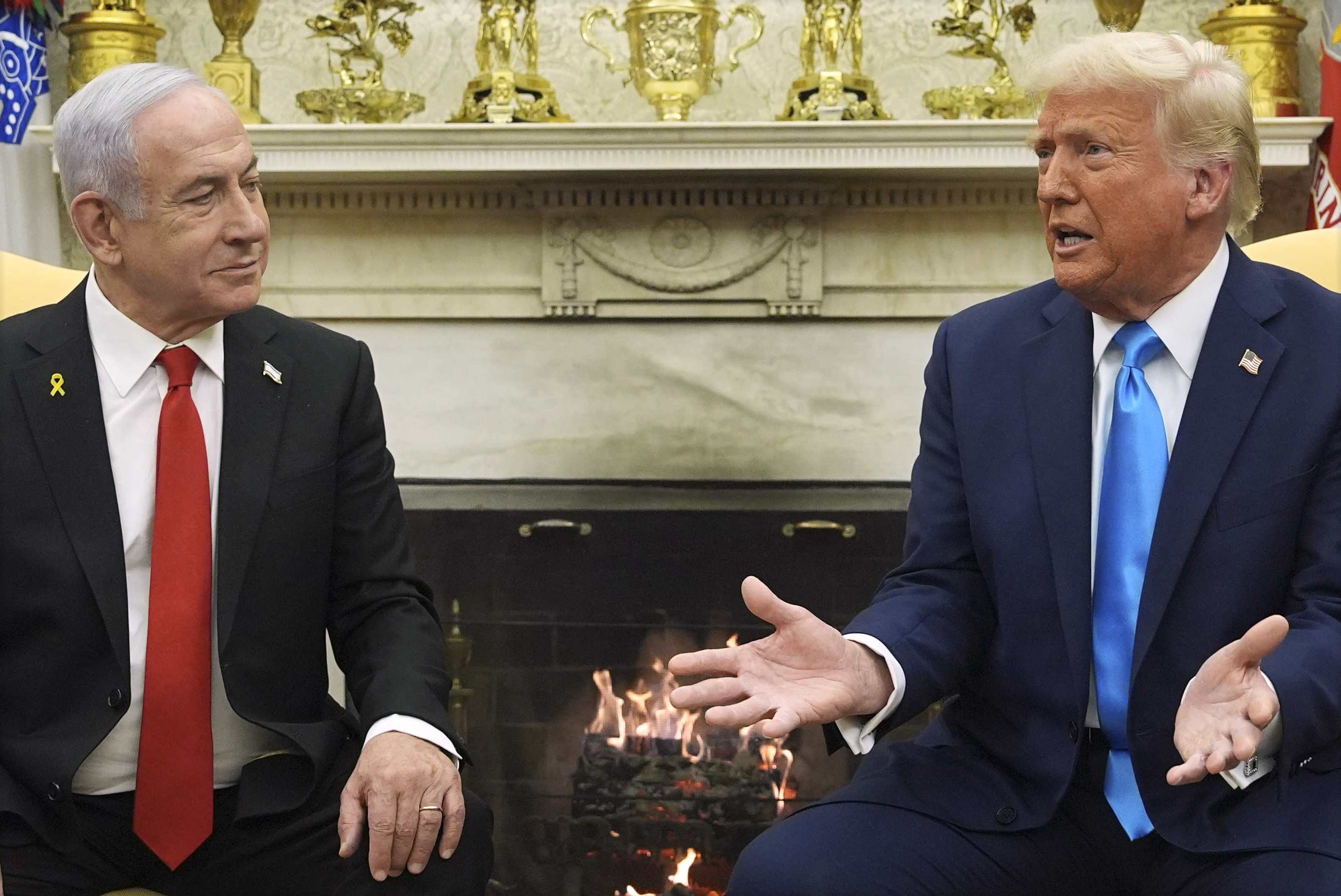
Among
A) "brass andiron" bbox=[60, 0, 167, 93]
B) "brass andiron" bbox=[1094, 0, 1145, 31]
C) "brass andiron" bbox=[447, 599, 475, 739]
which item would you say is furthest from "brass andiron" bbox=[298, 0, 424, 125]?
"brass andiron" bbox=[1094, 0, 1145, 31]

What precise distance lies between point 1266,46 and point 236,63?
2403mm

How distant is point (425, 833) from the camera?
1524mm

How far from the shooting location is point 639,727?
3.27m

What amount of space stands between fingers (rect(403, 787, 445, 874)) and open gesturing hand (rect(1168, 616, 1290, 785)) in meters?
0.72

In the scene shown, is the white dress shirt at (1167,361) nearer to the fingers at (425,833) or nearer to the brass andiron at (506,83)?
the fingers at (425,833)

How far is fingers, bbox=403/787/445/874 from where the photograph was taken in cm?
153

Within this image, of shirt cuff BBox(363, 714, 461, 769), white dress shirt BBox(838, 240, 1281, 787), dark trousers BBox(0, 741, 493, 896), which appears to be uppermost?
white dress shirt BBox(838, 240, 1281, 787)

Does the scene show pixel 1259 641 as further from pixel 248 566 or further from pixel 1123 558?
pixel 248 566

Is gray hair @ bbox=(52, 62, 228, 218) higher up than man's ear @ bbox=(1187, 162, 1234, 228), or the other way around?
gray hair @ bbox=(52, 62, 228, 218)

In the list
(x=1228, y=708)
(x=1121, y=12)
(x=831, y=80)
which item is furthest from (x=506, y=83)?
(x=1228, y=708)

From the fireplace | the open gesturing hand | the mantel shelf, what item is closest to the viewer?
the open gesturing hand

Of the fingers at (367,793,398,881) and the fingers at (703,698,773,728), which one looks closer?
the fingers at (703,698,773,728)

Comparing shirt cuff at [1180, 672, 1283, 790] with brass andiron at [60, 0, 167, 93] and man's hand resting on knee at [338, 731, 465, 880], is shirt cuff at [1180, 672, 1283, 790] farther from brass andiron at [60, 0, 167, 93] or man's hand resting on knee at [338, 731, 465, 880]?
brass andiron at [60, 0, 167, 93]

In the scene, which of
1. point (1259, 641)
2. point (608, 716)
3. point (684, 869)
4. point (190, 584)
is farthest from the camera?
point (608, 716)
